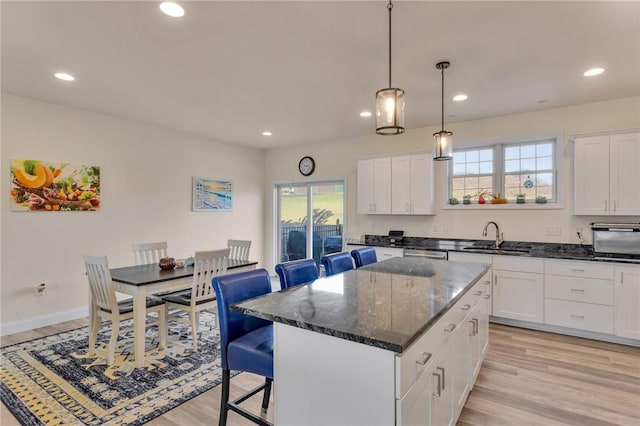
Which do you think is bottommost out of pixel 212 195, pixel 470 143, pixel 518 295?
pixel 518 295

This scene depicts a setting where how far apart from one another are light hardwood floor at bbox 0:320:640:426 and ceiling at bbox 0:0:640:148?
269cm

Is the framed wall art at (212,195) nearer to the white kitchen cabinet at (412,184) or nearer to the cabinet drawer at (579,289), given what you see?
the white kitchen cabinet at (412,184)

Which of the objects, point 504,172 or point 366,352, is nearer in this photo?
point 366,352

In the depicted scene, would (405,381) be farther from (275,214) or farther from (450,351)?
(275,214)

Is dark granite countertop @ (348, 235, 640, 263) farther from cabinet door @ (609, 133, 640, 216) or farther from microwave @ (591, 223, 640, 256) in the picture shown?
cabinet door @ (609, 133, 640, 216)

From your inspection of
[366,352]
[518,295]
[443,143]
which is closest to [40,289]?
[366,352]

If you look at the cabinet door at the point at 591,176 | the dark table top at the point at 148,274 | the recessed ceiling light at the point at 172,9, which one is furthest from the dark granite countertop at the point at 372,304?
the cabinet door at the point at 591,176

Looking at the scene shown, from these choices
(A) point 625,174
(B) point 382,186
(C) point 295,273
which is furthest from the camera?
(B) point 382,186

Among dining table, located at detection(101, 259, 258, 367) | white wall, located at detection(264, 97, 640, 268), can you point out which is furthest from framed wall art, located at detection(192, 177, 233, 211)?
dining table, located at detection(101, 259, 258, 367)

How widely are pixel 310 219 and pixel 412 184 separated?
2.23 metres

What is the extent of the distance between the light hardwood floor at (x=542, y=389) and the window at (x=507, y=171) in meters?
1.89

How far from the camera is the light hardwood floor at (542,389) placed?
7.35ft

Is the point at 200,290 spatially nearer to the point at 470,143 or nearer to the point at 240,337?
the point at 240,337

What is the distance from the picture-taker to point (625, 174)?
3.59m
